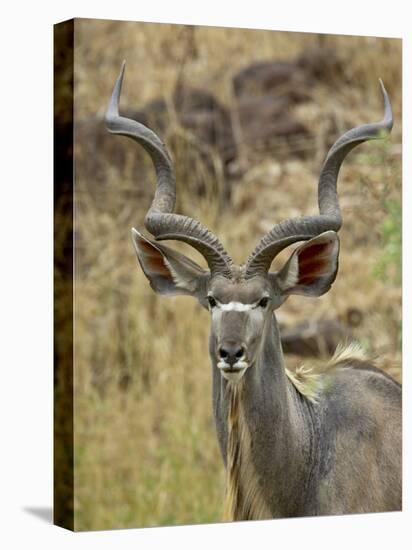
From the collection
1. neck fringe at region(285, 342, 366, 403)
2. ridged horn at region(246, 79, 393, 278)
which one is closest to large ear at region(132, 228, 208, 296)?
ridged horn at region(246, 79, 393, 278)

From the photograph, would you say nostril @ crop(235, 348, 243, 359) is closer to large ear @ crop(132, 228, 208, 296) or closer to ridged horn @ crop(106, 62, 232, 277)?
ridged horn @ crop(106, 62, 232, 277)

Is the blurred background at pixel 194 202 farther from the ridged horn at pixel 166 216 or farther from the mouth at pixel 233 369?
the mouth at pixel 233 369

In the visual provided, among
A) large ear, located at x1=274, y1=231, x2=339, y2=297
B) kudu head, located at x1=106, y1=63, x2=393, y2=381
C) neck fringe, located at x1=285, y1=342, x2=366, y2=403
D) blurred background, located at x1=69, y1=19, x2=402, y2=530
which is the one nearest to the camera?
kudu head, located at x1=106, y1=63, x2=393, y2=381

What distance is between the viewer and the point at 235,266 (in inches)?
276

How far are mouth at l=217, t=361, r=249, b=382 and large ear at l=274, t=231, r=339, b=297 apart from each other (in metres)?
0.57

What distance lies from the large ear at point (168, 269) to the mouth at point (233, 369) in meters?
0.58

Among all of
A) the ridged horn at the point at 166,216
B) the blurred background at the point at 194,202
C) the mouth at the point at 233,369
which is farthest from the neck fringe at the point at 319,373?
the blurred background at the point at 194,202

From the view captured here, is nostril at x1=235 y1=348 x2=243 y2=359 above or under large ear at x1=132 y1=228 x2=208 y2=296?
under

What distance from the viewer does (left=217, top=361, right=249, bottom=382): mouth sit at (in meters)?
6.61

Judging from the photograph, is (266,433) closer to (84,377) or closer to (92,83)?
(84,377)

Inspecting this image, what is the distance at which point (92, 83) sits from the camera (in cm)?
1074

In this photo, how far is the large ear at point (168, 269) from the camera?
7098 mm

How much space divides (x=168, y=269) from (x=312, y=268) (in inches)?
28.0

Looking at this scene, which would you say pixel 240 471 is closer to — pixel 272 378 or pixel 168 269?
pixel 272 378
